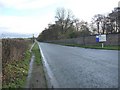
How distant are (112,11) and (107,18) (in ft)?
25.3

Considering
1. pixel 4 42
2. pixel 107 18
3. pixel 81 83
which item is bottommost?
pixel 81 83

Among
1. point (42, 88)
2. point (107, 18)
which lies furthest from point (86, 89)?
point (107, 18)

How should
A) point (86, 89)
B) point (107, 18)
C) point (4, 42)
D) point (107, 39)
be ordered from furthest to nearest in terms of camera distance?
1. point (107, 18)
2. point (107, 39)
3. point (4, 42)
4. point (86, 89)

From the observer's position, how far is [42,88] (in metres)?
7.39

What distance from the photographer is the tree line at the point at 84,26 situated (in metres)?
83.8

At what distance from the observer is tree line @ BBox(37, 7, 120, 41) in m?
83.8

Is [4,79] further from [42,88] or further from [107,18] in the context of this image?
[107,18]

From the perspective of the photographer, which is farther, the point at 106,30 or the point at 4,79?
the point at 106,30

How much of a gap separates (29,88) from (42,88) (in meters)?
0.43

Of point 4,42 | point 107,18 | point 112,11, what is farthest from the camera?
point 107,18

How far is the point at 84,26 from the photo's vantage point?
108m

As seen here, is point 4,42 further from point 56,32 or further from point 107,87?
point 56,32

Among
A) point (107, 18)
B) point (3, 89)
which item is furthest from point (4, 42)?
point (107, 18)

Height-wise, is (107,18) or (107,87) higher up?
(107,18)
